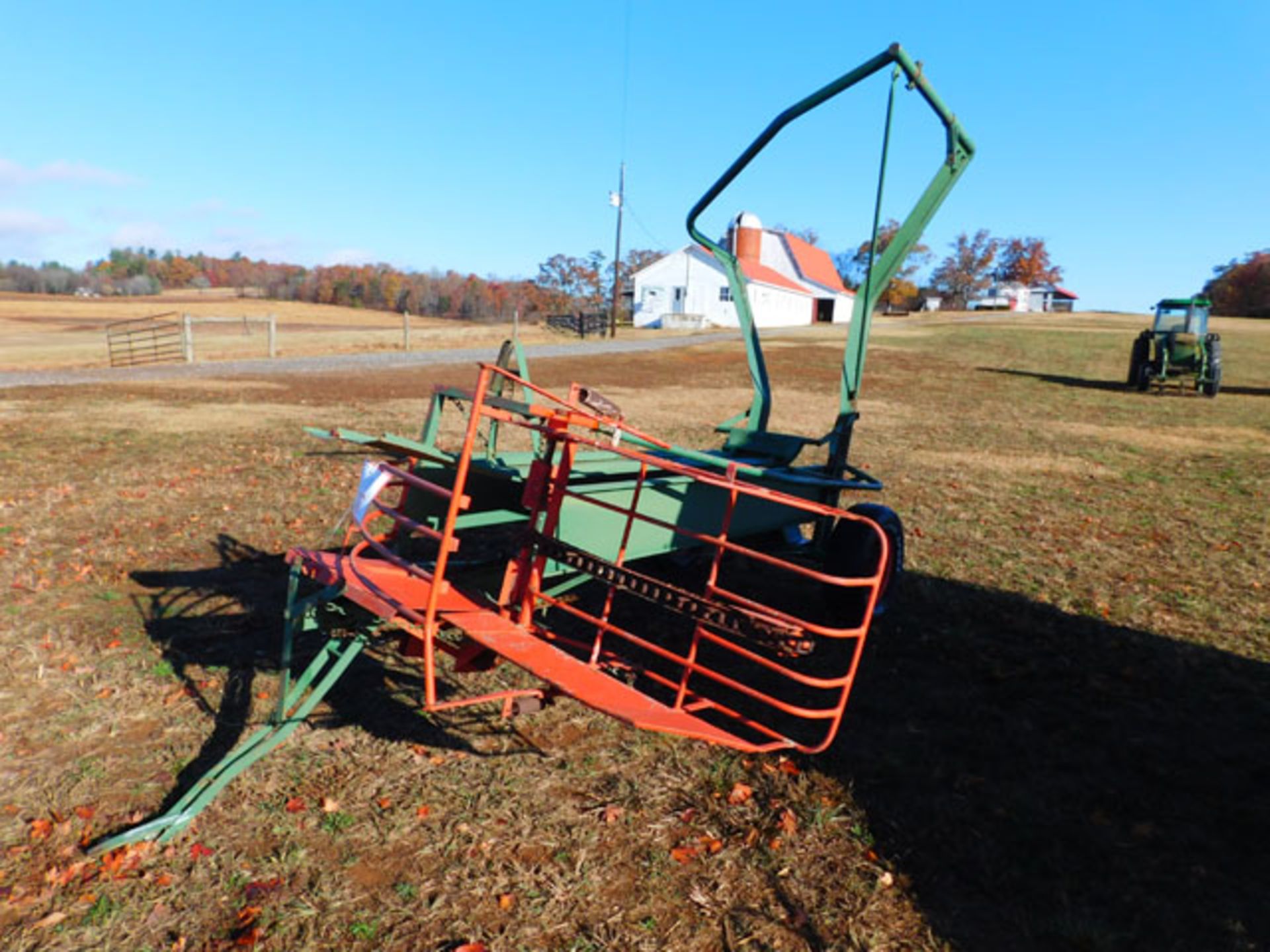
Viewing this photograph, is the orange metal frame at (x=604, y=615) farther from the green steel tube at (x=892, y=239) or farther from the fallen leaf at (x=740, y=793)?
the green steel tube at (x=892, y=239)

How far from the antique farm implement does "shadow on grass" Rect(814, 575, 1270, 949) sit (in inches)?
16.2

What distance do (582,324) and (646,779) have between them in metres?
42.2

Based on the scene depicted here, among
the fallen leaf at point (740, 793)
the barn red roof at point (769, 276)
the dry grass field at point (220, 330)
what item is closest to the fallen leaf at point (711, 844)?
the fallen leaf at point (740, 793)

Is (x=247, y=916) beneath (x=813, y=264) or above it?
beneath

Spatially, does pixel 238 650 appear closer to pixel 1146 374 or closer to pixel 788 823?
pixel 788 823

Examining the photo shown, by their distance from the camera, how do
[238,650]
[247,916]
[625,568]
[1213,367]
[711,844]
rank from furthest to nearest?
[1213,367] < [238,650] < [625,568] < [711,844] < [247,916]

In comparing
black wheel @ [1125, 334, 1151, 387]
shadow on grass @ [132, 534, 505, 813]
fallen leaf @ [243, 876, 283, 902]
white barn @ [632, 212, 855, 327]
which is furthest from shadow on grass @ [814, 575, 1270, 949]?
white barn @ [632, 212, 855, 327]

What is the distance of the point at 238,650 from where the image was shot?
468 cm

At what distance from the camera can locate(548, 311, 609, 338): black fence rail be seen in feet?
147

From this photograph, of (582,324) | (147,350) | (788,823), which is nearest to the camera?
(788,823)

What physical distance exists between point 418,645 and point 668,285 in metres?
55.6

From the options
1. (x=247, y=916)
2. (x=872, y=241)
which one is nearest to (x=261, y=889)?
(x=247, y=916)

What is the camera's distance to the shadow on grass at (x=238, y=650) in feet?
12.8

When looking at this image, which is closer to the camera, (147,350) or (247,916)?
(247,916)
